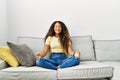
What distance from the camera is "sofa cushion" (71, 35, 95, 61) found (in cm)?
341

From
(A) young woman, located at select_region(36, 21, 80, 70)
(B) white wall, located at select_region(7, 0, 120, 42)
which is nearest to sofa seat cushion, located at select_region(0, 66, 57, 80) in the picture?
(A) young woman, located at select_region(36, 21, 80, 70)

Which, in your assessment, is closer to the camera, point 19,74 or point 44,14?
point 19,74

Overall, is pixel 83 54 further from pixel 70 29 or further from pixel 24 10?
pixel 24 10

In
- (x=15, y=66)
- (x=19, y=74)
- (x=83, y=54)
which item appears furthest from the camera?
(x=83, y=54)

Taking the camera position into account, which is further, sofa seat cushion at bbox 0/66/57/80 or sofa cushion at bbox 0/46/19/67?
sofa cushion at bbox 0/46/19/67

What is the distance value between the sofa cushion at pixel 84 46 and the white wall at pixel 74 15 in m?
0.24

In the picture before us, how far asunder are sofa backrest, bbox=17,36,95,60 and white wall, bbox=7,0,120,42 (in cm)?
26

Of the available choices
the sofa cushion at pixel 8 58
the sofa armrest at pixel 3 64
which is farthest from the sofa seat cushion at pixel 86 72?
the sofa armrest at pixel 3 64

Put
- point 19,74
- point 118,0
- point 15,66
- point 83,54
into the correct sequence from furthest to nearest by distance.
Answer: point 118,0 → point 83,54 → point 15,66 → point 19,74

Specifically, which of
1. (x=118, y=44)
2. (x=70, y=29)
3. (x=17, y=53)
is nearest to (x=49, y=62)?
(x=17, y=53)

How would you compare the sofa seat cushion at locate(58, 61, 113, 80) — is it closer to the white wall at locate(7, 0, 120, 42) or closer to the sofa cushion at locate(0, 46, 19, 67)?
the sofa cushion at locate(0, 46, 19, 67)

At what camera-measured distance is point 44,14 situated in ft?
12.3

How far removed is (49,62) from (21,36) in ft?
3.66

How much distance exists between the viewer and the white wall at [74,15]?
12.2 ft
